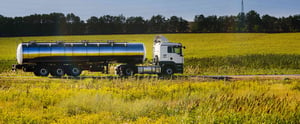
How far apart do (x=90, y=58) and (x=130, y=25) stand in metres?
77.7

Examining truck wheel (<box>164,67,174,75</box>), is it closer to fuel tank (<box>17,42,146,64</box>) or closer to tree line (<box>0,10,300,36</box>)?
fuel tank (<box>17,42,146,64</box>)

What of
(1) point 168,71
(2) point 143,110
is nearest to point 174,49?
(1) point 168,71

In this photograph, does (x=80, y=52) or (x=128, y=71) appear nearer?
(x=80, y=52)

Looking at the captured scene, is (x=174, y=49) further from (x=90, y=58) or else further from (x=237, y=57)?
(x=237, y=57)

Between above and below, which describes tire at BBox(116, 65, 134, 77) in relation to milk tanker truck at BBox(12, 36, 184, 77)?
below

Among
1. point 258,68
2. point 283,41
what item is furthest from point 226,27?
point 258,68

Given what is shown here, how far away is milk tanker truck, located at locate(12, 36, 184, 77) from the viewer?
97.7ft

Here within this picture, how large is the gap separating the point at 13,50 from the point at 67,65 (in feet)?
122

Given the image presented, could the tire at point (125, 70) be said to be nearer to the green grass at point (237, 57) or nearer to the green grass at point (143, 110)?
the green grass at point (237, 57)

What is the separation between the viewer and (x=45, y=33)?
100 meters

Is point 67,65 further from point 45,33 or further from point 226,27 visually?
point 226,27

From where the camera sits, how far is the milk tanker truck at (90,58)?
29.8 m

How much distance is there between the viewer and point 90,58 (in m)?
30.6

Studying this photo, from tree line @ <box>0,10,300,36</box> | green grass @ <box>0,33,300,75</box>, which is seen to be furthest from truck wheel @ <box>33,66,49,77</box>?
tree line @ <box>0,10,300,36</box>
